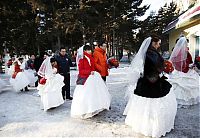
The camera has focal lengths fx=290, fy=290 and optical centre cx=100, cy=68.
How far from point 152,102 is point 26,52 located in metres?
33.6

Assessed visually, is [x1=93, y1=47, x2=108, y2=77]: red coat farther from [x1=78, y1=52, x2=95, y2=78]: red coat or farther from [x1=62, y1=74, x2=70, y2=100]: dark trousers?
[x1=62, y1=74, x2=70, y2=100]: dark trousers

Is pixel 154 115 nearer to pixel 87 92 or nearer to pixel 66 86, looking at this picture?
pixel 87 92

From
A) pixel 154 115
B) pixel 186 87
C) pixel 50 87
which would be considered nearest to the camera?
pixel 154 115

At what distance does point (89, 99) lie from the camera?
283 inches

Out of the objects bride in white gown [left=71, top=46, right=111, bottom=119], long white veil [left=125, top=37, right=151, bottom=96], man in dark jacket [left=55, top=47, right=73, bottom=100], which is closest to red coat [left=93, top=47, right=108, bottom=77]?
bride in white gown [left=71, top=46, right=111, bottom=119]

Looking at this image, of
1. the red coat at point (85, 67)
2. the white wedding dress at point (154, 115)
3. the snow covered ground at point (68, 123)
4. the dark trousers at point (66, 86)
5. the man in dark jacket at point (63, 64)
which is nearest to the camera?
the white wedding dress at point (154, 115)

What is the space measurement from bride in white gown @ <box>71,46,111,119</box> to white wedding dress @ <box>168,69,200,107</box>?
2338 millimetres

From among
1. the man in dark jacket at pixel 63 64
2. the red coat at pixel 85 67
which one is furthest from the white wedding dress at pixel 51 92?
the red coat at pixel 85 67

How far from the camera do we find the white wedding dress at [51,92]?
8578mm

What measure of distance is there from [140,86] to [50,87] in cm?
369

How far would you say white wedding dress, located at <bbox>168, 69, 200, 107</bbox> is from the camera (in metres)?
8.59

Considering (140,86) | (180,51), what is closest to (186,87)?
(180,51)

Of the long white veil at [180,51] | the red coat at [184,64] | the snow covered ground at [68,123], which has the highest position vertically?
the long white veil at [180,51]

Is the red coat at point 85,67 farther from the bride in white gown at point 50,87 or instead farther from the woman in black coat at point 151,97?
the woman in black coat at point 151,97
